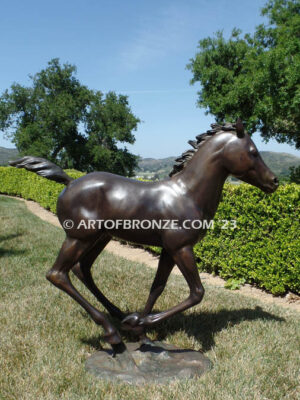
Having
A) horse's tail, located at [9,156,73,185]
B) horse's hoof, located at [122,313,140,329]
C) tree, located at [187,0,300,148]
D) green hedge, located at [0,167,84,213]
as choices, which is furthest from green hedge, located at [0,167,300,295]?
tree, located at [187,0,300,148]

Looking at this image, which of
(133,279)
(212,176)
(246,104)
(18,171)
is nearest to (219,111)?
(246,104)

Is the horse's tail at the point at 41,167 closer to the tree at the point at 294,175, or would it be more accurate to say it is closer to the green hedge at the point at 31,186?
the green hedge at the point at 31,186

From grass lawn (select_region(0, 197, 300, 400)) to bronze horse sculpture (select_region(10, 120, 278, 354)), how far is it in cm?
55

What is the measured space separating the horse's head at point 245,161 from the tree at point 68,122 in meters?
34.8

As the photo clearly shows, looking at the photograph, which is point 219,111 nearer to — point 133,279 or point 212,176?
point 133,279

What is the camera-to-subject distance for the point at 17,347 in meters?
3.25

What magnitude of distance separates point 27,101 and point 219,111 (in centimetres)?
2735

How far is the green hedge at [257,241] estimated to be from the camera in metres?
5.84

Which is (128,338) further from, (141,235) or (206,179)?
(206,179)

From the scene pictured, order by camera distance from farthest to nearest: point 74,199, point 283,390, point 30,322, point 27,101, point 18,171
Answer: point 27,101 < point 18,171 < point 30,322 < point 74,199 < point 283,390

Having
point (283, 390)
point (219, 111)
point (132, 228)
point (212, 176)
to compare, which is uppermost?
point (219, 111)

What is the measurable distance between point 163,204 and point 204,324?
6.29 ft

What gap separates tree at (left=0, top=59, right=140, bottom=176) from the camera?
36656mm

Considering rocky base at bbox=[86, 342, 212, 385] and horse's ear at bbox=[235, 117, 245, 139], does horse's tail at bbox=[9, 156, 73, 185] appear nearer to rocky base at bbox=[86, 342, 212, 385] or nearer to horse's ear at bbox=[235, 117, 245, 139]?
horse's ear at bbox=[235, 117, 245, 139]
